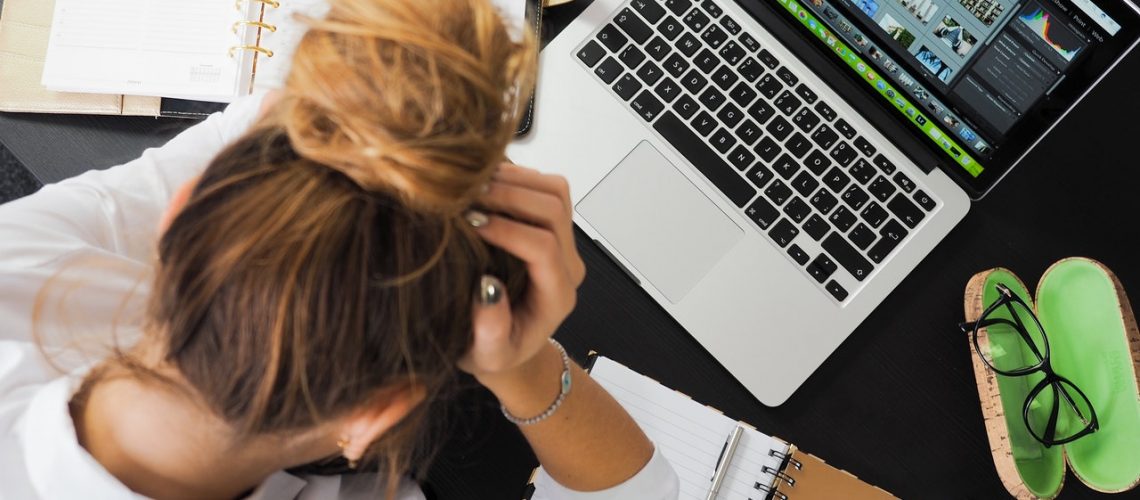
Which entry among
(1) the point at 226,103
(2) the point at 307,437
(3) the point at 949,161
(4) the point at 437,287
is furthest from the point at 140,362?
(3) the point at 949,161

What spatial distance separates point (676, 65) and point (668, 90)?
0.09 ft

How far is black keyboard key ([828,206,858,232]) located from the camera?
753 millimetres

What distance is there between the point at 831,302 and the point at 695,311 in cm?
13

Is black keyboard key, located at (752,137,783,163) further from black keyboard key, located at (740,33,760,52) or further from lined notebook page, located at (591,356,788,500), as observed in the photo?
lined notebook page, located at (591,356,788,500)

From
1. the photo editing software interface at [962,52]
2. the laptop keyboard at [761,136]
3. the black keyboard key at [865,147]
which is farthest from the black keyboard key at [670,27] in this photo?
the black keyboard key at [865,147]

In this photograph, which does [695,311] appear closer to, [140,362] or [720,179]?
[720,179]

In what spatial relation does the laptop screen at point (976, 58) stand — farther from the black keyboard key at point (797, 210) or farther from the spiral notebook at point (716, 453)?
the spiral notebook at point (716, 453)

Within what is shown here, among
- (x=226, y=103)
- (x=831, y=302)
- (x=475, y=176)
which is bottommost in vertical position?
(x=226, y=103)

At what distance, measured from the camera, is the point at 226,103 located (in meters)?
0.73

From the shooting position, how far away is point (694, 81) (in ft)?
2.55

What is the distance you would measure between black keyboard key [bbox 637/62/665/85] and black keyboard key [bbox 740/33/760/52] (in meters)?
0.09

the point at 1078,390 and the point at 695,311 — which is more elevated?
the point at 1078,390

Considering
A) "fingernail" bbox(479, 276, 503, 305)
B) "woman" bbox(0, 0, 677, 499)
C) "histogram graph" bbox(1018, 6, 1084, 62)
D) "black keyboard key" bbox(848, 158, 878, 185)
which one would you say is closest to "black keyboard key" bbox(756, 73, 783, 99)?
"black keyboard key" bbox(848, 158, 878, 185)

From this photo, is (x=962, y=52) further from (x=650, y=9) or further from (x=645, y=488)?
(x=645, y=488)
